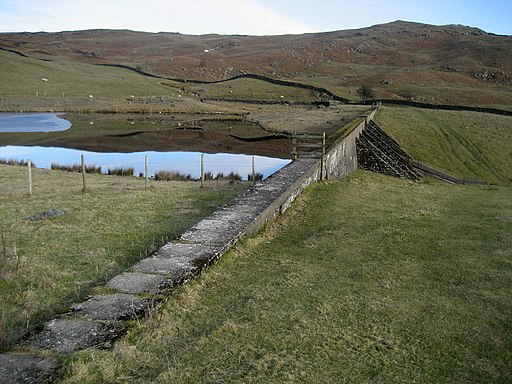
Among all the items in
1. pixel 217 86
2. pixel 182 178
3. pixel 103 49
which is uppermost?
pixel 103 49

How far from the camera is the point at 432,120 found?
43.8 m

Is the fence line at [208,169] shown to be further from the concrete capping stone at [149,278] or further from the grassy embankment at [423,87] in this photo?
the grassy embankment at [423,87]

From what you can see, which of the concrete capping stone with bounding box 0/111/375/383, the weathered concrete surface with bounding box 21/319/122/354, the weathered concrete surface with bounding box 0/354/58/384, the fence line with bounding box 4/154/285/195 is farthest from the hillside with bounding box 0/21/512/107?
the weathered concrete surface with bounding box 0/354/58/384

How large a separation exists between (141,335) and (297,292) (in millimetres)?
2155

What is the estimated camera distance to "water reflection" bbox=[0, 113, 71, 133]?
1581 inches

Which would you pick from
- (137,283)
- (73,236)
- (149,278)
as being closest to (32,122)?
(73,236)

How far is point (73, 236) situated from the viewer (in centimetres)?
915

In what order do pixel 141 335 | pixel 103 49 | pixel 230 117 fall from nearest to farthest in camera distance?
pixel 141 335, pixel 230 117, pixel 103 49

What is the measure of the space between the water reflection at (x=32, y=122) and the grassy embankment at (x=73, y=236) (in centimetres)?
2565

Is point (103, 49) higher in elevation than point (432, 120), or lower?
higher

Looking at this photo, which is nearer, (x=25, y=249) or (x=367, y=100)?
(x=25, y=249)

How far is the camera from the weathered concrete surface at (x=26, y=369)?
4.15 meters

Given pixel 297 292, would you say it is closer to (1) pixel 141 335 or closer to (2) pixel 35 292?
(1) pixel 141 335

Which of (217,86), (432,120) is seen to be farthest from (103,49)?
(432,120)
